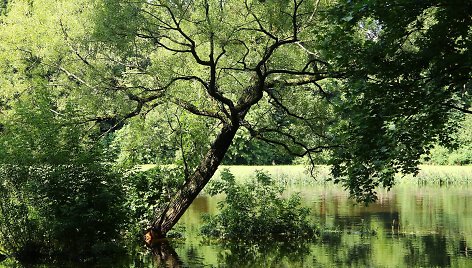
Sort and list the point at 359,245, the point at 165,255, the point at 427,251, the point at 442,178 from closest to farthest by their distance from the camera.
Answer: the point at 427,251
the point at 165,255
the point at 359,245
the point at 442,178

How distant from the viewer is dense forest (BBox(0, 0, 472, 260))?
8258mm

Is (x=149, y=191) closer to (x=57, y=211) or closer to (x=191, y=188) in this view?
(x=191, y=188)

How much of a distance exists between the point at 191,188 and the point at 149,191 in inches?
51.8

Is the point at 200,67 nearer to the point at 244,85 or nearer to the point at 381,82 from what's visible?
the point at 244,85

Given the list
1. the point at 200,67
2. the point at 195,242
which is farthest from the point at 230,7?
the point at 195,242

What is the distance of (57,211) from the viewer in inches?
408

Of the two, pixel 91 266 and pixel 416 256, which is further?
pixel 416 256

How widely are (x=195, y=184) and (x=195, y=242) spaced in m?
1.40

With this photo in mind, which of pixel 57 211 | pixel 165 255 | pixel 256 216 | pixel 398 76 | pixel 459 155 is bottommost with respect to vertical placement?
pixel 165 255

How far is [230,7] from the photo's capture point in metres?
11.0

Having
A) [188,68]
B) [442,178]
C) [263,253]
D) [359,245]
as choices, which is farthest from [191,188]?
[442,178]

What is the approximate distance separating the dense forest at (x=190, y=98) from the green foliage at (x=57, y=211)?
3cm

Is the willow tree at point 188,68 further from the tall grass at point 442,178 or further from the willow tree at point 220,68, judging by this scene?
the tall grass at point 442,178

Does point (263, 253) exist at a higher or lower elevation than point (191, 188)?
lower
